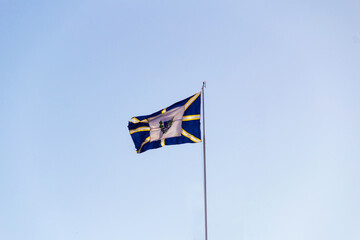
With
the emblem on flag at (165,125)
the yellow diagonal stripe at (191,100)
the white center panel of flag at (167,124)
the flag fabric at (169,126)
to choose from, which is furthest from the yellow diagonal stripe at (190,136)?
the yellow diagonal stripe at (191,100)

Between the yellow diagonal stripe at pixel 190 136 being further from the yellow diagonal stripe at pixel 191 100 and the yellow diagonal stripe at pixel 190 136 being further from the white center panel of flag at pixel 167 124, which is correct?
the yellow diagonal stripe at pixel 191 100

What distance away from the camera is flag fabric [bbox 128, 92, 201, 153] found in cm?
2490

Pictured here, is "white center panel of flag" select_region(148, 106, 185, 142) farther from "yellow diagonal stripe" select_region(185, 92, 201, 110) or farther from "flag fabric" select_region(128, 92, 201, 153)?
"yellow diagonal stripe" select_region(185, 92, 201, 110)

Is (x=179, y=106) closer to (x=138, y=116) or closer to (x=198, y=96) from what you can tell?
(x=198, y=96)

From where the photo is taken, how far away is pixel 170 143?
2528 centimetres

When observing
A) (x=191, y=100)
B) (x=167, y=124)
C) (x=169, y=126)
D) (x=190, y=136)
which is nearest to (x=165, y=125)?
(x=167, y=124)

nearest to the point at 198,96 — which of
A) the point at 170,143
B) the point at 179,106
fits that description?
the point at 179,106

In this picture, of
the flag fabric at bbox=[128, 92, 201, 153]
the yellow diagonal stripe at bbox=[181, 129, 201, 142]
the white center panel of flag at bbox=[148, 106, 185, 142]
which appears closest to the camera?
the yellow diagonal stripe at bbox=[181, 129, 201, 142]

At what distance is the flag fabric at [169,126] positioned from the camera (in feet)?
81.7

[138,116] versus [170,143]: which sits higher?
[138,116]

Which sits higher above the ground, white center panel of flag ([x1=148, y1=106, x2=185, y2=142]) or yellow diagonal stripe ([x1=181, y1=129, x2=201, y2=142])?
white center panel of flag ([x1=148, y1=106, x2=185, y2=142])

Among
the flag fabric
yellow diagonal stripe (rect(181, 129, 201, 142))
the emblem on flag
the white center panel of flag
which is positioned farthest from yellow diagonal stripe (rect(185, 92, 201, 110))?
yellow diagonal stripe (rect(181, 129, 201, 142))

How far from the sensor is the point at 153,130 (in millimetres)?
25891

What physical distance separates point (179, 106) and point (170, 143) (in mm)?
2483
